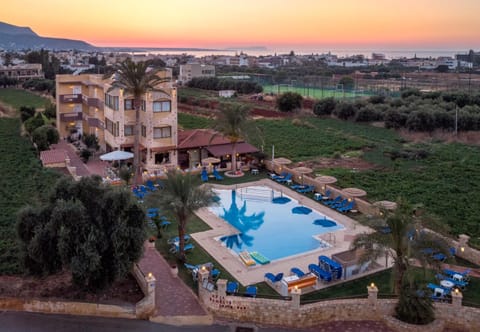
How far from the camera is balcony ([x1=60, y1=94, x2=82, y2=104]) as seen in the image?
1690 inches

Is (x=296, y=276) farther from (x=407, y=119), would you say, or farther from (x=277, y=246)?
(x=407, y=119)

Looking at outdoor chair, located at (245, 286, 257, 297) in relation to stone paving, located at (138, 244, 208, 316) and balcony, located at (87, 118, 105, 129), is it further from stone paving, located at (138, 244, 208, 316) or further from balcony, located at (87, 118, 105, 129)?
balcony, located at (87, 118, 105, 129)

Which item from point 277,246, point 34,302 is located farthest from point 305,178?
point 34,302

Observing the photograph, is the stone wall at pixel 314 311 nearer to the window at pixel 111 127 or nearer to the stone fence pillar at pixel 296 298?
the stone fence pillar at pixel 296 298

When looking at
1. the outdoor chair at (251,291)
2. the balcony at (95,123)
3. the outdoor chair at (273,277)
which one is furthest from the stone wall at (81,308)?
the balcony at (95,123)

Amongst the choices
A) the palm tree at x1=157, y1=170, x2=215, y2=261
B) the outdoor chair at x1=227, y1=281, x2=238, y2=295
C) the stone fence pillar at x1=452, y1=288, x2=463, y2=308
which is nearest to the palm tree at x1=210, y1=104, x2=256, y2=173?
the palm tree at x1=157, y1=170, x2=215, y2=261

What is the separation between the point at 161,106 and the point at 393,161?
17831 mm

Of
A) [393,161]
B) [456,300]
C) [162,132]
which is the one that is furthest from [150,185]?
[456,300]

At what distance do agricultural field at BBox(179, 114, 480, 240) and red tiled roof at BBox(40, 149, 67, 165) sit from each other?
14.6 meters

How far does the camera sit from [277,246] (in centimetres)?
2128

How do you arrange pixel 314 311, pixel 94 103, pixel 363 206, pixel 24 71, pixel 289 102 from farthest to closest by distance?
pixel 24 71 < pixel 289 102 < pixel 94 103 < pixel 363 206 < pixel 314 311

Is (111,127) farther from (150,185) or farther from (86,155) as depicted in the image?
(150,185)

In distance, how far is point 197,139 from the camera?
34.6 m

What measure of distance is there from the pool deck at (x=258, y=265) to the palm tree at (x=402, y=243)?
13.9 ft
